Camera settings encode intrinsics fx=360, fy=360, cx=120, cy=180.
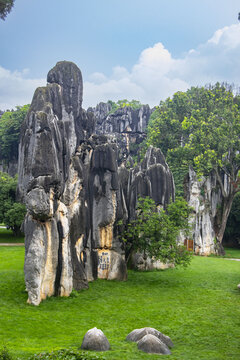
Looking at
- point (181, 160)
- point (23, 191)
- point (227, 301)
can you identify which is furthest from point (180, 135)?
point (227, 301)

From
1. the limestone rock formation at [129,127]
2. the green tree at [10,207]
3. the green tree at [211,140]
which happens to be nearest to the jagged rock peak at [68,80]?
the green tree at [211,140]

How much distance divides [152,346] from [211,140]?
26.4 metres

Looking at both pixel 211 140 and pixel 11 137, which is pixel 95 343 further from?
pixel 11 137

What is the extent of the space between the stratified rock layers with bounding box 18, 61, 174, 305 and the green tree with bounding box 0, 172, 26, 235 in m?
9.93

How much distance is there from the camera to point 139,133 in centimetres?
6669

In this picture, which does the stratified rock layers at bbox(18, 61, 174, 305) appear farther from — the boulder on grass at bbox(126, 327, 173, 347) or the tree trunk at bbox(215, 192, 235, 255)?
the tree trunk at bbox(215, 192, 235, 255)

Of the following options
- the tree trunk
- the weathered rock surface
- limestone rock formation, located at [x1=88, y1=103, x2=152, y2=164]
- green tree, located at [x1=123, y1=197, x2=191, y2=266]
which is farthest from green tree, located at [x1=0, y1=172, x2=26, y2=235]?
limestone rock formation, located at [x1=88, y1=103, x2=152, y2=164]

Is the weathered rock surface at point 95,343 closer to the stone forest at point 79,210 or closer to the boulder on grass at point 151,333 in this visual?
the boulder on grass at point 151,333

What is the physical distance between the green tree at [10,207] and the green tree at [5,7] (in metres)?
18.9

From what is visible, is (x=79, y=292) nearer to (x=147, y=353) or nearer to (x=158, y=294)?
(x=158, y=294)

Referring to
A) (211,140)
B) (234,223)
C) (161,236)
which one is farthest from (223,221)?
(161,236)

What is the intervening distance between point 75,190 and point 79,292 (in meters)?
4.43

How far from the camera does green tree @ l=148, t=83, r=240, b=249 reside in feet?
106

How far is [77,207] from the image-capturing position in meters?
16.0
